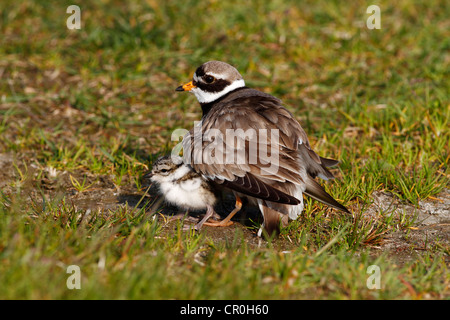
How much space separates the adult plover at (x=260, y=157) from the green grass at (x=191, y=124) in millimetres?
403

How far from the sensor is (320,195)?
5.27m

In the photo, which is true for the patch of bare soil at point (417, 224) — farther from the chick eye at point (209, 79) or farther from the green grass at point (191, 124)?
the chick eye at point (209, 79)

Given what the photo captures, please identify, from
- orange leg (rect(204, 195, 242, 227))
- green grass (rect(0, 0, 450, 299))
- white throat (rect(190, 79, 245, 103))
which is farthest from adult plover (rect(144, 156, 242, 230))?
white throat (rect(190, 79, 245, 103))

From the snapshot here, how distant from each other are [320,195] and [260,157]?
0.68 meters

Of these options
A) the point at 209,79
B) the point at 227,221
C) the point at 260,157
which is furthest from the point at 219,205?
the point at 209,79

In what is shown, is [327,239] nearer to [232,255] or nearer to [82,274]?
[232,255]

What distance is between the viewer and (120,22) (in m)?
9.52

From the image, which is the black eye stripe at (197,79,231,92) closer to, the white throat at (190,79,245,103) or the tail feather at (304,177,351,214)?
the white throat at (190,79,245,103)

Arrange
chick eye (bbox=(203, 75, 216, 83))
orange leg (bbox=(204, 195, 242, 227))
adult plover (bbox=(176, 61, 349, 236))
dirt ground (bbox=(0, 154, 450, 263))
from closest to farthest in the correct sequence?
adult plover (bbox=(176, 61, 349, 236)), dirt ground (bbox=(0, 154, 450, 263)), orange leg (bbox=(204, 195, 242, 227)), chick eye (bbox=(203, 75, 216, 83))

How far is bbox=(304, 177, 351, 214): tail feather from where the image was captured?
5227 millimetres

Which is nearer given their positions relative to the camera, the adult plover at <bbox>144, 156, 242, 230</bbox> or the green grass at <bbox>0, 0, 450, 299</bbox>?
the green grass at <bbox>0, 0, 450, 299</bbox>

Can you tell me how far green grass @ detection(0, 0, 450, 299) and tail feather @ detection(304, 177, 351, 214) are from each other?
0.98ft

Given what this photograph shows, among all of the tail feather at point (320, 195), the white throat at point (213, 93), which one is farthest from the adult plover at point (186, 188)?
the white throat at point (213, 93)

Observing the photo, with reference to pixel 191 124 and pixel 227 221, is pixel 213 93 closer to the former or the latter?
pixel 191 124
